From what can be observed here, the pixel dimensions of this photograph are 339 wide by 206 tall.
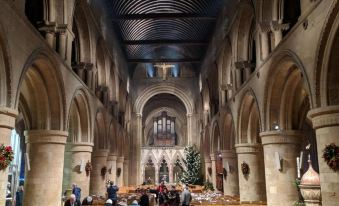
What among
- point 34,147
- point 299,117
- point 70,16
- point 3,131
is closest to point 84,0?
point 70,16

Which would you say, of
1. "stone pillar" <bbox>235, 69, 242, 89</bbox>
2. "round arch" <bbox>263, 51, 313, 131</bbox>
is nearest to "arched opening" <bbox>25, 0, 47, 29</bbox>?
"round arch" <bbox>263, 51, 313, 131</bbox>

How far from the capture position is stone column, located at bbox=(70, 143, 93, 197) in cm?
1438

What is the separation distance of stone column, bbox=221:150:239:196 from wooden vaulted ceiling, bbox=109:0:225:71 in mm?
7566

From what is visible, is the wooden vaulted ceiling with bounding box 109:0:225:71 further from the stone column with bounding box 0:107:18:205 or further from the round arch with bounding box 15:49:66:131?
the stone column with bounding box 0:107:18:205

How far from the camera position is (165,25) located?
2358cm

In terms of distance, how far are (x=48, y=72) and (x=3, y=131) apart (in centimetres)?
349

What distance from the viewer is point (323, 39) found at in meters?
7.69

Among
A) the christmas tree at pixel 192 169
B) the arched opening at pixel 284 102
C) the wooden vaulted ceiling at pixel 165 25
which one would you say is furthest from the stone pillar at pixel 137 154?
the arched opening at pixel 284 102

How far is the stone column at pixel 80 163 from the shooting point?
14.4 m

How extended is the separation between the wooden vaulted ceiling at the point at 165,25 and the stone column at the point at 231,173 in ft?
24.8

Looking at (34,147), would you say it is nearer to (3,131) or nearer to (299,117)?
(3,131)

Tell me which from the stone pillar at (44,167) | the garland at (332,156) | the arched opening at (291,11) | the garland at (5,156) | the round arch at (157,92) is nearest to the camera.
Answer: the garland at (332,156)

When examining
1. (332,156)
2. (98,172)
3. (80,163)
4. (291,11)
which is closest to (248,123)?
(291,11)

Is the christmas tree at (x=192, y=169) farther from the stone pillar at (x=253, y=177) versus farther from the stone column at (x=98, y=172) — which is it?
the stone pillar at (x=253, y=177)
